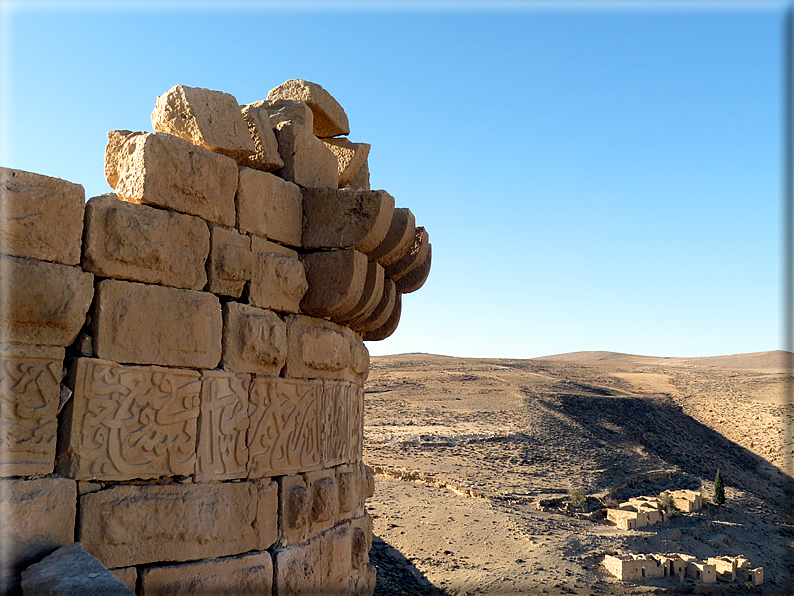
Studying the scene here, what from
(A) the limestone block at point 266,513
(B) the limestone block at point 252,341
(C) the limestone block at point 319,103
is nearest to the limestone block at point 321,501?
(A) the limestone block at point 266,513

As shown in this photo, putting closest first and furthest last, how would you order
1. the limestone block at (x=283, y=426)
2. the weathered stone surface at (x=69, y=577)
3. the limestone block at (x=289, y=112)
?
the weathered stone surface at (x=69, y=577), the limestone block at (x=283, y=426), the limestone block at (x=289, y=112)

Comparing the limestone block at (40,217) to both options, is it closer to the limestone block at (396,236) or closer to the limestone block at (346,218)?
the limestone block at (346,218)

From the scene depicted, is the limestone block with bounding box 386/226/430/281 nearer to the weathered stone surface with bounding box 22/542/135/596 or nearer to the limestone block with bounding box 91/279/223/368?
the limestone block with bounding box 91/279/223/368

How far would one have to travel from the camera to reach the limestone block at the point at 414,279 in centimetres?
545

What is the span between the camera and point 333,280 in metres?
4.39

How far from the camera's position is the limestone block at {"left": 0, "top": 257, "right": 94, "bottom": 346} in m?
3.07

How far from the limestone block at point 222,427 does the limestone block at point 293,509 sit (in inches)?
13.0

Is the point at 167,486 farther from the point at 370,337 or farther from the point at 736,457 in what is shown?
the point at 736,457

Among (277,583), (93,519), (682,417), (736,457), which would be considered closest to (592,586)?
(277,583)

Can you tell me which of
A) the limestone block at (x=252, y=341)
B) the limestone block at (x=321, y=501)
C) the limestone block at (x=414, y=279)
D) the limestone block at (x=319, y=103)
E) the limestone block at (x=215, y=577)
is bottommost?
the limestone block at (x=215, y=577)

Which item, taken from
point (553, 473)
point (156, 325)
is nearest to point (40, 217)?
point (156, 325)

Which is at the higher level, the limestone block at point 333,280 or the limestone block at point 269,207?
the limestone block at point 269,207

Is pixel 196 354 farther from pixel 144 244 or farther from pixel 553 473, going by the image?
pixel 553 473

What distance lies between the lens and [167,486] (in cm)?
356
